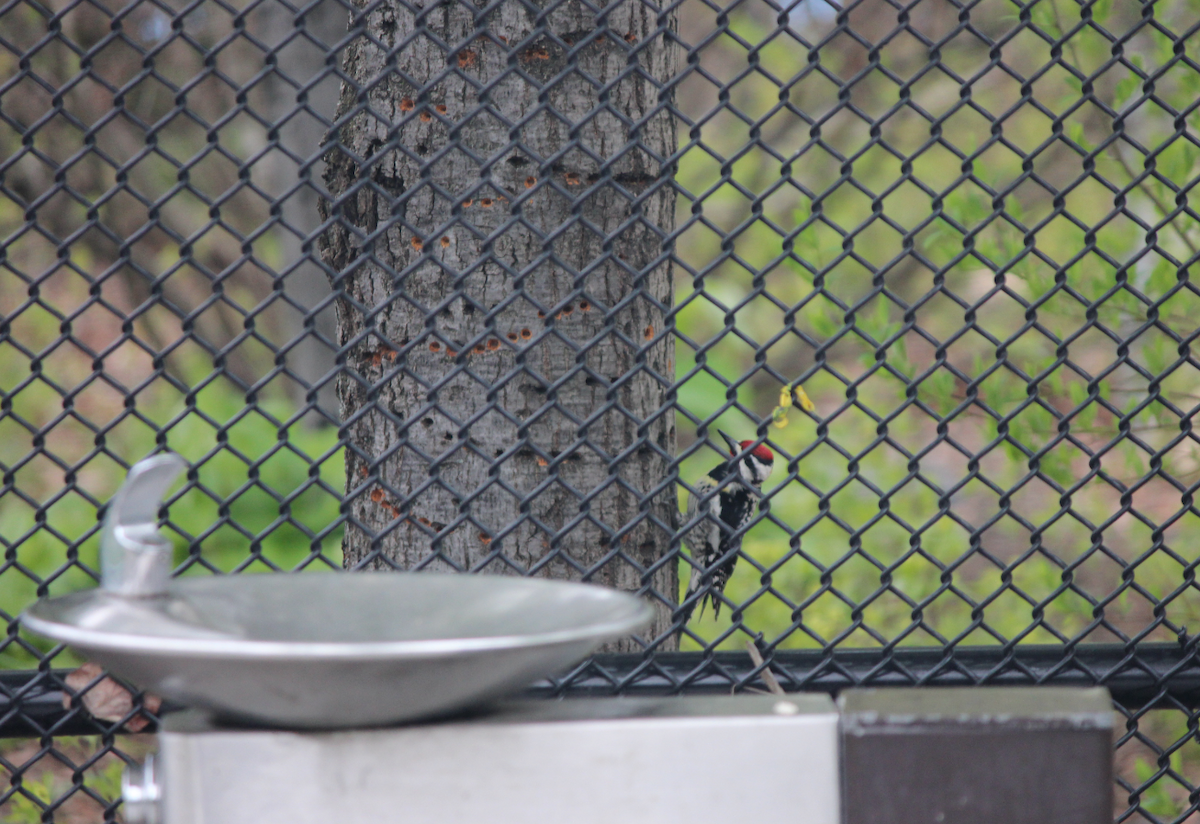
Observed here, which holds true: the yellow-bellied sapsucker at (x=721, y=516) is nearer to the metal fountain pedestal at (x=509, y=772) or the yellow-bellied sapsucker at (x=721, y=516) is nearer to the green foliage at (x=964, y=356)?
the green foliage at (x=964, y=356)

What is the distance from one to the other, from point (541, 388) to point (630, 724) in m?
0.80

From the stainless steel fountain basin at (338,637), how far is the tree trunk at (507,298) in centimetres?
40

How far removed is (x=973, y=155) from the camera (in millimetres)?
1913

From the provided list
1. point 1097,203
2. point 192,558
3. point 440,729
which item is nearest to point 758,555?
point 192,558

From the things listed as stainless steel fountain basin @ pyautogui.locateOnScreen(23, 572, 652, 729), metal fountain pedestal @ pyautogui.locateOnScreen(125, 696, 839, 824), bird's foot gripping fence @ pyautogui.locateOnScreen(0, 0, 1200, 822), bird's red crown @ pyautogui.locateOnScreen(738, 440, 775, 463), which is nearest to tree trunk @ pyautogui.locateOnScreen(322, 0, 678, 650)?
bird's foot gripping fence @ pyautogui.locateOnScreen(0, 0, 1200, 822)

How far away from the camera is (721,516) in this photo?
7.02 feet

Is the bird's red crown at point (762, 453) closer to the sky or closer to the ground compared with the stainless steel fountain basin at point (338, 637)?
closer to the sky

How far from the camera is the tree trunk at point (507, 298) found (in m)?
1.89

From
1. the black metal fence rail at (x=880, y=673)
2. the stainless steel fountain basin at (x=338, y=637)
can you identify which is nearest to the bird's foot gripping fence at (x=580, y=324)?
the black metal fence rail at (x=880, y=673)

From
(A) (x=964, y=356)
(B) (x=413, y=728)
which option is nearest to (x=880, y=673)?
(B) (x=413, y=728)

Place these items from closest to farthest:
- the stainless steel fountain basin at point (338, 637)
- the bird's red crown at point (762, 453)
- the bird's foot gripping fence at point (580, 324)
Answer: the stainless steel fountain basin at point (338, 637)
the bird's foot gripping fence at point (580, 324)
the bird's red crown at point (762, 453)

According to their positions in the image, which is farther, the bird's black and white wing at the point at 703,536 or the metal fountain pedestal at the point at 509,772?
A: the bird's black and white wing at the point at 703,536

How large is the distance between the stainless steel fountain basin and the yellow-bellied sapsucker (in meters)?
0.52

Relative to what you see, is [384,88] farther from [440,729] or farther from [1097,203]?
[1097,203]
